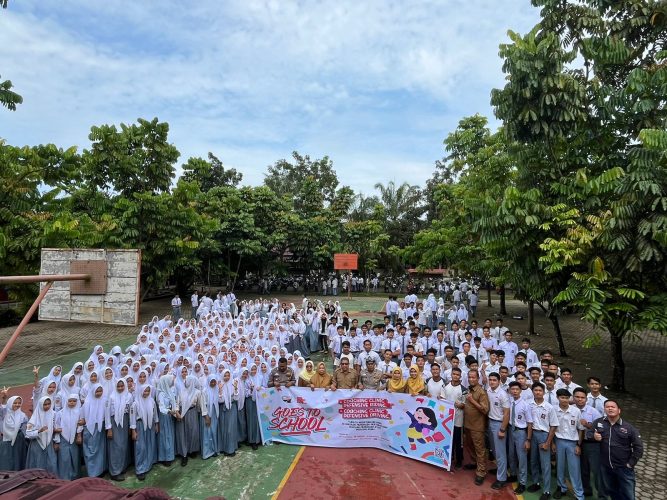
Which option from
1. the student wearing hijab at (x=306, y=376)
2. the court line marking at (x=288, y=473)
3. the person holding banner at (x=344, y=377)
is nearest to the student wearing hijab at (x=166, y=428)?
the court line marking at (x=288, y=473)

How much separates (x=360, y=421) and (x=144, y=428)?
11.6 ft

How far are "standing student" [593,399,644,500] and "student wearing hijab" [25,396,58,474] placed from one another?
7.59 meters

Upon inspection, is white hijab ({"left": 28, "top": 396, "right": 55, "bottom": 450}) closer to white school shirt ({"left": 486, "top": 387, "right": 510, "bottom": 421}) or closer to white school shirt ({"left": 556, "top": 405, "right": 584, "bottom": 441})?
white school shirt ({"left": 486, "top": 387, "right": 510, "bottom": 421})

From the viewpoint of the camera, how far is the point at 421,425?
6855mm

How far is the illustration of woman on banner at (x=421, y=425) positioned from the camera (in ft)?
22.2

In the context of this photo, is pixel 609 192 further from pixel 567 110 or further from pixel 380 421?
pixel 380 421

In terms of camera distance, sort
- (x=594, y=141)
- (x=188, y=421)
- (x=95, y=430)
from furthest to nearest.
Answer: (x=594, y=141), (x=188, y=421), (x=95, y=430)

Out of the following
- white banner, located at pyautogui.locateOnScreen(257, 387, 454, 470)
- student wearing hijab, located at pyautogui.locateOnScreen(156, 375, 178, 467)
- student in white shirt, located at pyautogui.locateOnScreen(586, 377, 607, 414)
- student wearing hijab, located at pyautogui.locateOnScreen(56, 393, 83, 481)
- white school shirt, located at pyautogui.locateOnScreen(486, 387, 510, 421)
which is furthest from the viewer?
student wearing hijab, located at pyautogui.locateOnScreen(156, 375, 178, 467)

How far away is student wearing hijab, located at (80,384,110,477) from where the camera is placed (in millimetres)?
6332

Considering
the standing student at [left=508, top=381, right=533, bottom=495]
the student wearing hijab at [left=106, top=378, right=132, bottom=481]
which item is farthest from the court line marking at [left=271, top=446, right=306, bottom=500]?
the standing student at [left=508, top=381, right=533, bottom=495]

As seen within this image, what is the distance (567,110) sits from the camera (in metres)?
8.80

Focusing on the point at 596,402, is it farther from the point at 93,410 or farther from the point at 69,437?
the point at 69,437

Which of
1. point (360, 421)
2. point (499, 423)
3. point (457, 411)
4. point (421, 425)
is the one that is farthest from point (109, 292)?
point (499, 423)

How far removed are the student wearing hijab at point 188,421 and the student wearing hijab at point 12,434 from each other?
2.11 meters
